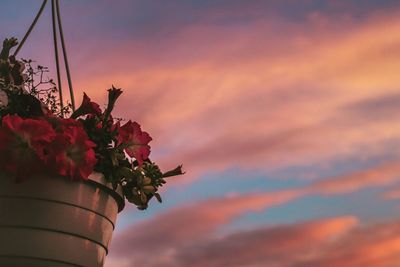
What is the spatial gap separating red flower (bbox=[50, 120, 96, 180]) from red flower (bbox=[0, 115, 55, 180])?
0.08 ft

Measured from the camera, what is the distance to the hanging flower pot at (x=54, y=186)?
1206 mm

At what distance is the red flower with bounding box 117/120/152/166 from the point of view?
1378 millimetres

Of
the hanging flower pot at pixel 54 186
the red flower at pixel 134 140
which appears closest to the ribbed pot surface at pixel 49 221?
the hanging flower pot at pixel 54 186

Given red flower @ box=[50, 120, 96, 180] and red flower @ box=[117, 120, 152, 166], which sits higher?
red flower @ box=[117, 120, 152, 166]

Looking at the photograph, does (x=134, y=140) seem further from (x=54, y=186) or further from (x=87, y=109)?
(x=54, y=186)

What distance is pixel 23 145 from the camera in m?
1.21

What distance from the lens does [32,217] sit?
1208 millimetres

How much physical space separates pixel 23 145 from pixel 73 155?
0.11 meters

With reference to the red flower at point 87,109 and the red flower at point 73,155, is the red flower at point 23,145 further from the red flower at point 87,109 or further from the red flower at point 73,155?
the red flower at point 87,109

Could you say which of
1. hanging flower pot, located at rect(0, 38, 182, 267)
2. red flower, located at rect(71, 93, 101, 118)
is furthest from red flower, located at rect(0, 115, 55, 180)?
red flower, located at rect(71, 93, 101, 118)

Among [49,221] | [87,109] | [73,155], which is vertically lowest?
[49,221]

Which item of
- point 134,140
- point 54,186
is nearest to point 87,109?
point 134,140

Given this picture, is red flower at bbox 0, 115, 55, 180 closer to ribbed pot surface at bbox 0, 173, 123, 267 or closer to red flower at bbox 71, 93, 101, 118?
ribbed pot surface at bbox 0, 173, 123, 267

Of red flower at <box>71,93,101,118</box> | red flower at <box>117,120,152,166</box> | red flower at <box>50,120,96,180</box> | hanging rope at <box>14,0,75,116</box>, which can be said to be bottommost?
red flower at <box>50,120,96,180</box>
